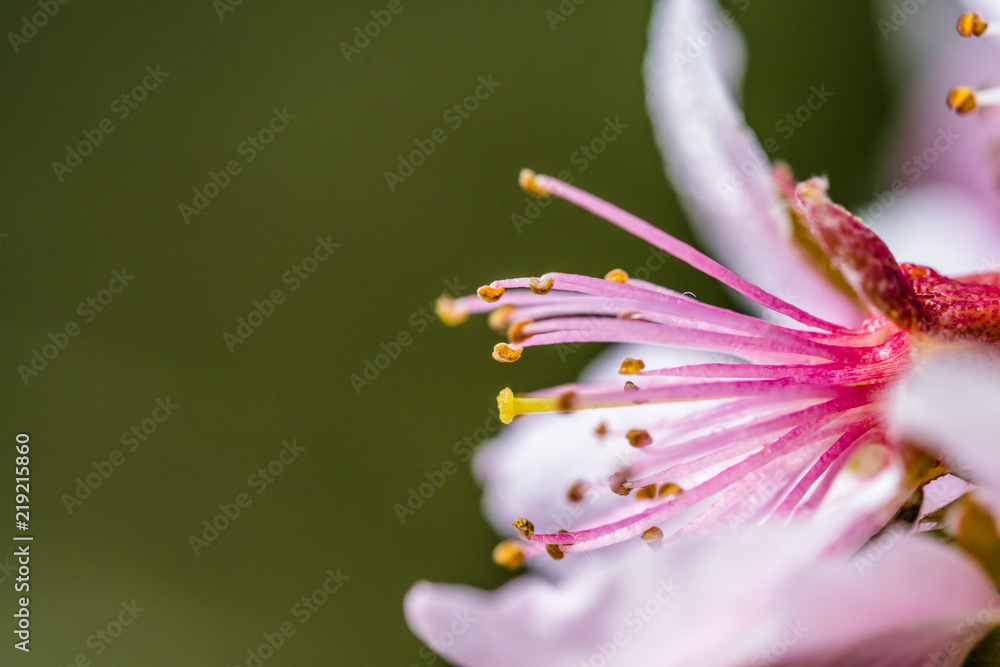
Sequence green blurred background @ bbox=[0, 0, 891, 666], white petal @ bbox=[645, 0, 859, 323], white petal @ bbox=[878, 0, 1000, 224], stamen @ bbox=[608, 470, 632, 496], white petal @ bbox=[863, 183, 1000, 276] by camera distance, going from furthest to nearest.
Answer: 1. green blurred background @ bbox=[0, 0, 891, 666]
2. white petal @ bbox=[878, 0, 1000, 224]
3. white petal @ bbox=[863, 183, 1000, 276]
4. white petal @ bbox=[645, 0, 859, 323]
5. stamen @ bbox=[608, 470, 632, 496]

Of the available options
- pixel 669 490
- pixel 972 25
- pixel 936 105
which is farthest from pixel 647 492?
pixel 936 105

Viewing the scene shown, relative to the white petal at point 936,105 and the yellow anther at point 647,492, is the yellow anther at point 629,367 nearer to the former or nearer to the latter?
the yellow anther at point 647,492

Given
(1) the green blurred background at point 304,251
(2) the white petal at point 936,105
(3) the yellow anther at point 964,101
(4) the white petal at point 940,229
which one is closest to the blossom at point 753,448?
(3) the yellow anther at point 964,101

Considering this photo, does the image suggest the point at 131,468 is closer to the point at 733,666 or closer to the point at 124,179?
the point at 124,179

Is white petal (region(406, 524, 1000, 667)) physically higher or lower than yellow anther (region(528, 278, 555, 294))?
lower

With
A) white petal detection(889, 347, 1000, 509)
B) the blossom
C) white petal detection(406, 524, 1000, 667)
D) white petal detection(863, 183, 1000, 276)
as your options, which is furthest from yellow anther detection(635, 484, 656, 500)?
white petal detection(863, 183, 1000, 276)

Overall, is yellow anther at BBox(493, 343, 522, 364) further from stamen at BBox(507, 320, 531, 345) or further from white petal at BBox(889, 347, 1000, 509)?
white petal at BBox(889, 347, 1000, 509)

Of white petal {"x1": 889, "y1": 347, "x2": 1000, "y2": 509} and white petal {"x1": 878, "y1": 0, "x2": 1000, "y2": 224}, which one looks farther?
white petal {"x1": 878, "y1": 0, "x2": 1000, "y2": 224}
